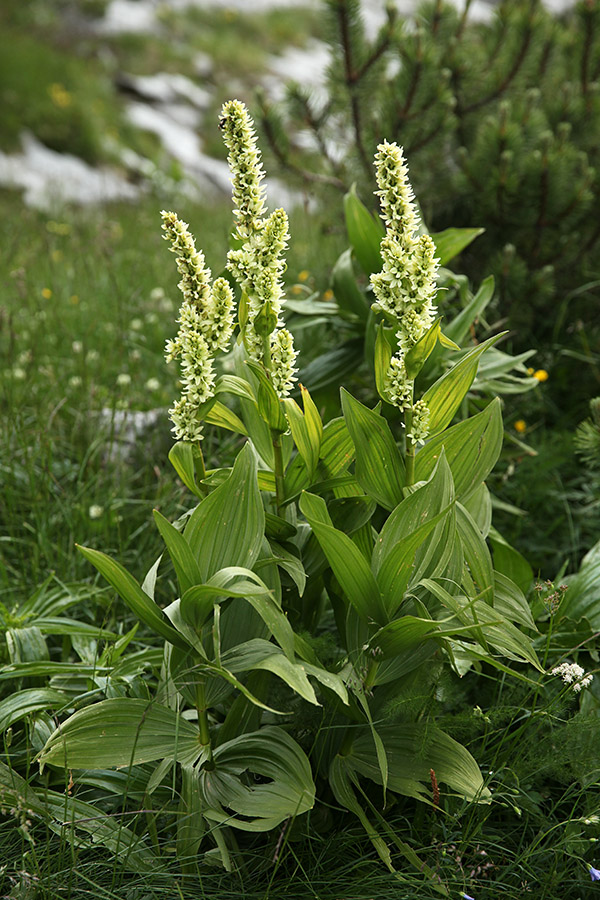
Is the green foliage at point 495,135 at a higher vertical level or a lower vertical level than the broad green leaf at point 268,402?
higher

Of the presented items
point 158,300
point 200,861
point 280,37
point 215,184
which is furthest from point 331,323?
point 280,37

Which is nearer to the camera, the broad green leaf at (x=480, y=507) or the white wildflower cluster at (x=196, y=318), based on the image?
the white wildflower cluster at (x=196, y=318)

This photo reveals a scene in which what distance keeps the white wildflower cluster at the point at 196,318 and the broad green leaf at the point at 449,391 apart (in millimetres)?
485

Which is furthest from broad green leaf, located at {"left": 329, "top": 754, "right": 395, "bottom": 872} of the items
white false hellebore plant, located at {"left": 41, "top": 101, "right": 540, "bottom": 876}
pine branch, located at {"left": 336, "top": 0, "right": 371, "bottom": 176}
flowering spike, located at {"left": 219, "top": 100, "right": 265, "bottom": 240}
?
pine branch, located at {"left": 336, "top": 0, "right": 371, "bottom": 176}

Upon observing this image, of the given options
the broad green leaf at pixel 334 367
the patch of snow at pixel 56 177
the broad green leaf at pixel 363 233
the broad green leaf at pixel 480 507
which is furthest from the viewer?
the patch of snow at pixel 56 177

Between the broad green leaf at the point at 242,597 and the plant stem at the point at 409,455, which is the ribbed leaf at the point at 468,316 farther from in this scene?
the broad green leaf at the point at 242,597

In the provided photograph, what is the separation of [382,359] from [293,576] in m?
0.52

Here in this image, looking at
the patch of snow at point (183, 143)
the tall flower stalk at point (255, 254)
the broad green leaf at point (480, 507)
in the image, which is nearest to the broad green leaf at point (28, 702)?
the tall flower stalk at point (255, 254)

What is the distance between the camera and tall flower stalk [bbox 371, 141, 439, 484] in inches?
60.3

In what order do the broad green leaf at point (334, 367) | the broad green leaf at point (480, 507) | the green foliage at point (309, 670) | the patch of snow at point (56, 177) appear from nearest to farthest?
1. the green foliage at point (309, 670)
2. the broad green leaf at point (480, 507)
3. the broad green leaf at point (334, 367)
4. the patch of snow at point (56, 177)

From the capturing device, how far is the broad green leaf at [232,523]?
5.24 ft

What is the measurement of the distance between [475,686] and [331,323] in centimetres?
141

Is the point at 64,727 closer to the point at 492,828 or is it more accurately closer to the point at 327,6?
the point at 492,828

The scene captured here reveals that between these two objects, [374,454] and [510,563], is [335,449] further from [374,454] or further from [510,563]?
[510,563]
